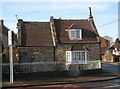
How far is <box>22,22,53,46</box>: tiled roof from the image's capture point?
74.4ft

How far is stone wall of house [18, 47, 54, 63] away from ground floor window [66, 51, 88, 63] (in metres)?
2.22

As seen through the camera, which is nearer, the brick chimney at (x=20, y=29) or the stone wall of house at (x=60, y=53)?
the brick chimney at (x=20, y=29)

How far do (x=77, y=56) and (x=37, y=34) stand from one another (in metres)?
6.46

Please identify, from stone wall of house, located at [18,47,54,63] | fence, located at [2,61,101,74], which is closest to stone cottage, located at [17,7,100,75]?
stone wall of house, located at [18,47,54,63]

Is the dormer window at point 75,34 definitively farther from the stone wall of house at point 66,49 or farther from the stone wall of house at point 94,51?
the stone wall of house at point 94,51

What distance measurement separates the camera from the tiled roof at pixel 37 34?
2267 centimetres

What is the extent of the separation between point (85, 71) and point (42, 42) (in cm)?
724

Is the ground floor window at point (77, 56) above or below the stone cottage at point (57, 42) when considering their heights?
below

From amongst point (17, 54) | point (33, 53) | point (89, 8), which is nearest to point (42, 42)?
point (33, 53)

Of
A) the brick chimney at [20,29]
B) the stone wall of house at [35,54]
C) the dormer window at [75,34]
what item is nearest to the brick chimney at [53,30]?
the stone wall of house at [35,54]

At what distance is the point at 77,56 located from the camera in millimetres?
22406

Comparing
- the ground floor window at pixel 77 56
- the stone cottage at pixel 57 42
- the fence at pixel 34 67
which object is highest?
the stone cottage at pixel 57 42

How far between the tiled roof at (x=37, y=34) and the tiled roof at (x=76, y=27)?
4.94 feet

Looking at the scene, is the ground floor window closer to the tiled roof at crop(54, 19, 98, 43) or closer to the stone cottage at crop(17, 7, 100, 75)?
the stone cottage at crop(17, 7, 100, 75)
